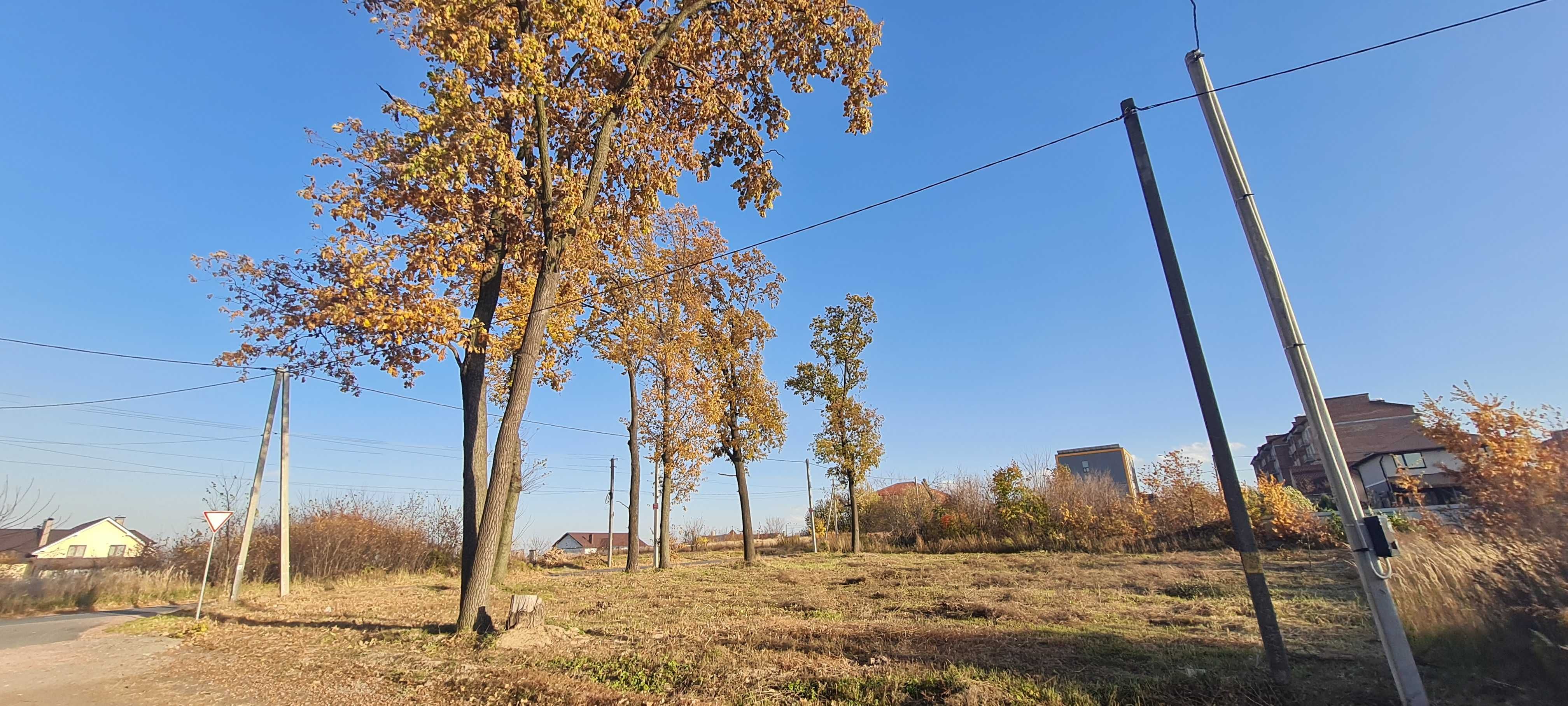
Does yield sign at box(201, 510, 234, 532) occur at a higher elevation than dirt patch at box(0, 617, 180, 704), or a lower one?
higher

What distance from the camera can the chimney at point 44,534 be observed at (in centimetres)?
3709

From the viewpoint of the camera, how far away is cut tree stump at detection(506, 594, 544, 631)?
312 inches

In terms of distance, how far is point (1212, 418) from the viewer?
5.53 meters

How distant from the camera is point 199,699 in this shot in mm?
6133

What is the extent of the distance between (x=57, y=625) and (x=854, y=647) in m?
16.3

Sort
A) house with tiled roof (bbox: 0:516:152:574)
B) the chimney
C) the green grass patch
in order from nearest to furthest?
the green grass patch, house with tiled roof (bbox: 0:516:152:574), the chimney

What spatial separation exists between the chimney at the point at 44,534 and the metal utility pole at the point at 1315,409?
57591 mm

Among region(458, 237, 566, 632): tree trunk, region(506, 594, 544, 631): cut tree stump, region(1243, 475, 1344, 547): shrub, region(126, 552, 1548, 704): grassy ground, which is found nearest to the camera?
region(126, 552, 1548, 704): grassy ground

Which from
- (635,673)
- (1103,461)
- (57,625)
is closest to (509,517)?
(635,673)

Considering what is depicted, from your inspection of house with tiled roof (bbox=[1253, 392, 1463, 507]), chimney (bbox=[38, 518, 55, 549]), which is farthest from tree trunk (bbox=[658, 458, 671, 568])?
chimney (bbox=[38, 518, 55, 549])

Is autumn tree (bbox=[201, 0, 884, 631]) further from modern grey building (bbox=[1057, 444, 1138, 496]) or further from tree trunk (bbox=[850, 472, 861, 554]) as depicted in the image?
modern grey building (bbox=[1057, 444, 1138, 496])

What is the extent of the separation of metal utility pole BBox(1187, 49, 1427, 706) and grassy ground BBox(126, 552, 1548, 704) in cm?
40

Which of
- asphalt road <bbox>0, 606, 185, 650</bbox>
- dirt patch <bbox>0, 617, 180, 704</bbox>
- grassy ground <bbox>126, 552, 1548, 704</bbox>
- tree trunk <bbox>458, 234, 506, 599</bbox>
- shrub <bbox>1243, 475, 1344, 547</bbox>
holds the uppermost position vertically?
tree trunk <bbox>458, 234, 506, 599</bbox>

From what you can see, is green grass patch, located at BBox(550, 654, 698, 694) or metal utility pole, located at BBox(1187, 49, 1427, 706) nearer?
metal utility pole, located at BBox(1187, 49, 1427, 706)
